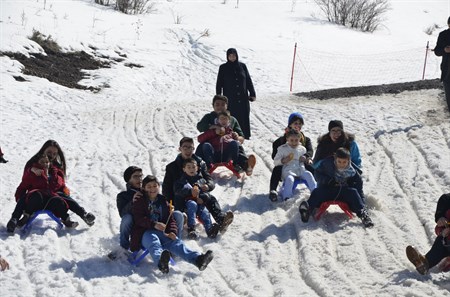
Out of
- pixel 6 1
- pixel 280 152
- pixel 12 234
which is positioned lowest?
pixel 12 234

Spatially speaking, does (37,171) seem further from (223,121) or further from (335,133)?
(335,133)

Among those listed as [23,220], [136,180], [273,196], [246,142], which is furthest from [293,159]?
[23,220]

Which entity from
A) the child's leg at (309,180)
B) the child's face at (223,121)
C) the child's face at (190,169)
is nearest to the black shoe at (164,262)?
the child's face at (190,169)

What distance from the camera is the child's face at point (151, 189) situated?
24.2ft

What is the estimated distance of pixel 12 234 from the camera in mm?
8086

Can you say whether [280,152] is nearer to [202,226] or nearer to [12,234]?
[202,226]

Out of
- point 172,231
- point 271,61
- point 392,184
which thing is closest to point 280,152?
point 392,184

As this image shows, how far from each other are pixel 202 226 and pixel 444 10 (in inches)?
1065

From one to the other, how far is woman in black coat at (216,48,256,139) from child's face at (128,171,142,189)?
16.0 feet

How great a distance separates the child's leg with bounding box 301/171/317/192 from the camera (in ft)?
30.7

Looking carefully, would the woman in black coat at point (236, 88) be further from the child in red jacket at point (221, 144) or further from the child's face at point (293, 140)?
the child's face at point (293, 140)

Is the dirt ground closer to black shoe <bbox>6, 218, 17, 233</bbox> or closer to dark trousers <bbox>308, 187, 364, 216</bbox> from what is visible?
dark trousers <bbox>308, 187, 364, 216</bbox>

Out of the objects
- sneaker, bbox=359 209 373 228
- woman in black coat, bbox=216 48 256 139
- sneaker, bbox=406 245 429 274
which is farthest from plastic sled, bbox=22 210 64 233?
woman in black coat, bbox=216 48 256 139

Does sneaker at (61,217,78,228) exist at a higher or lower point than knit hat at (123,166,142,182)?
lower
